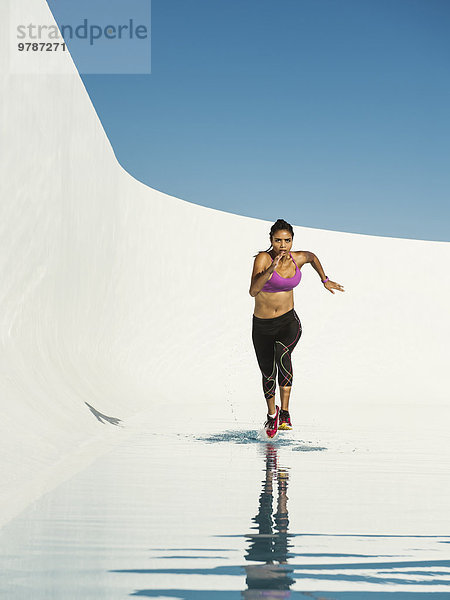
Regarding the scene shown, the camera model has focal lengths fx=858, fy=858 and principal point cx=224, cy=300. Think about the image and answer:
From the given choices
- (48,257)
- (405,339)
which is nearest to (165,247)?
(405,339)

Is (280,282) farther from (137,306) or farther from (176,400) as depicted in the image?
(137,306)

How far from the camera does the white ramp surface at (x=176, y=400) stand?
108 inches

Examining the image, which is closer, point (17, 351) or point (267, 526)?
point (267, 526)

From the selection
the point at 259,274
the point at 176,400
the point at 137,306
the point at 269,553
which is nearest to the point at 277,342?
the point at 259,274

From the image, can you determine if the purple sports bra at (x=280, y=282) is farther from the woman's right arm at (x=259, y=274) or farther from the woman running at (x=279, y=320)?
the woman's right arm at (x=259, y=274)

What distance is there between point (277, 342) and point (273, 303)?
0.37 metres

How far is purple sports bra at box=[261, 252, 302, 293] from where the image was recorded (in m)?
7.30

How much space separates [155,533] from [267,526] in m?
0.44

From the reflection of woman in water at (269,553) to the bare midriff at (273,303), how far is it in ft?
11.2

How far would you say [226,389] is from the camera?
19.1 meters

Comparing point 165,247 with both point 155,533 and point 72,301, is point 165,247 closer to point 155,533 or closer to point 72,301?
point 72,301

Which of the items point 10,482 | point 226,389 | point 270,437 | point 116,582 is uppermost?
point 226,389

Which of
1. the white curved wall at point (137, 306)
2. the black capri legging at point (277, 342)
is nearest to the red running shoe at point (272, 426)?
the black capri legging at point (277, 342)

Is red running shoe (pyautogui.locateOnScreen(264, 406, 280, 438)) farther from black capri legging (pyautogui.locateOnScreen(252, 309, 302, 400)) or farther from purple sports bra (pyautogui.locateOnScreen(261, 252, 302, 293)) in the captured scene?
purple sports bra (pyautogui.locateOnScreen(261, 252, 302, 293))
